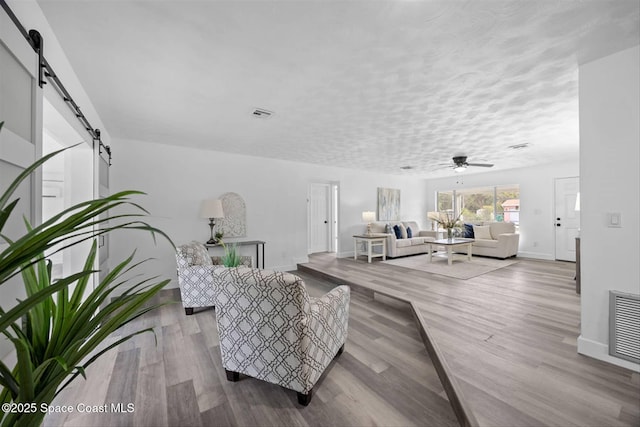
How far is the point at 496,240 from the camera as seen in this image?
20.9ft

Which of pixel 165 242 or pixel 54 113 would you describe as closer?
pixel 54 113

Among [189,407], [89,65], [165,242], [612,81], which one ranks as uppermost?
[89,65]

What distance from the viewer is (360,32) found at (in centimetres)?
172

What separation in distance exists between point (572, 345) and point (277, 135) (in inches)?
155

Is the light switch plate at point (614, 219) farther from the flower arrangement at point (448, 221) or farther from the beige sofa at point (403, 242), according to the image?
the beige sofa at point (403, 242)

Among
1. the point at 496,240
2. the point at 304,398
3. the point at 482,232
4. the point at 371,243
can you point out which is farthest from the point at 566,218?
the point at 304,398

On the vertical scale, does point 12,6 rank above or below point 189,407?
above

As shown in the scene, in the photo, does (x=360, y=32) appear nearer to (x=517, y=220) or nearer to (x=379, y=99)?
(x=379, y=99)

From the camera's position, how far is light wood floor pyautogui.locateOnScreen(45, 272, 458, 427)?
1583mm

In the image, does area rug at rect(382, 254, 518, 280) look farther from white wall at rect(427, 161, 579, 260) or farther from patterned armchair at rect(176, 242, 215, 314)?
patterned armchair at rect(176, 242, 215, 314)

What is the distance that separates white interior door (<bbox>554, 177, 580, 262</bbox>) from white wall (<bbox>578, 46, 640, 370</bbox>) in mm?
5061

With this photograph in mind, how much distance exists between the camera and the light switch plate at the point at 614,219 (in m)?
1.96

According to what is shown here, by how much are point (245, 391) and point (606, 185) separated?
3081 mm

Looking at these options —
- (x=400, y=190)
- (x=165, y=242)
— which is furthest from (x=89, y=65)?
(x=400, y=190)
